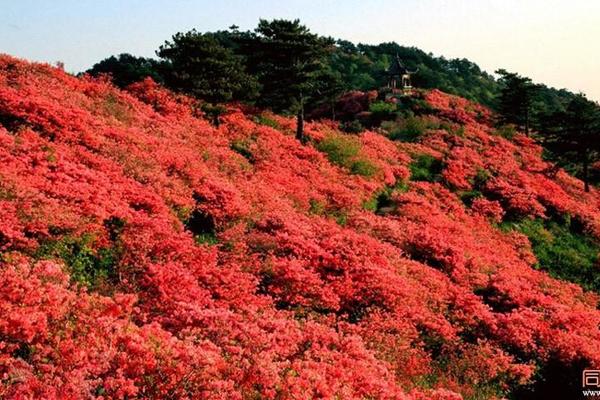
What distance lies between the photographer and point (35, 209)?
12250mm

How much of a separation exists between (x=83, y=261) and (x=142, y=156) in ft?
25.0

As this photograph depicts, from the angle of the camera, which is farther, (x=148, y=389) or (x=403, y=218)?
(x=403, y=218)

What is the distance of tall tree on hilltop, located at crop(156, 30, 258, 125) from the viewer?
101 feet

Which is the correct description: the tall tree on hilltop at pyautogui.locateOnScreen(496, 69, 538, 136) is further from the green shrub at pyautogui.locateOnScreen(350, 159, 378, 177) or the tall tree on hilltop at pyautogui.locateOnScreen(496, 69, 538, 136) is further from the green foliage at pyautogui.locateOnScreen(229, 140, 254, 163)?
the green foliage at pyautogui.locateOnScreen(229, 140, 254, 163)

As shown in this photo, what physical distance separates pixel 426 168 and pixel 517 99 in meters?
24.4

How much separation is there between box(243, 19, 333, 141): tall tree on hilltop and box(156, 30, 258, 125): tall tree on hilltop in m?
2.68

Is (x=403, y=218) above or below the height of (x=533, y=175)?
below

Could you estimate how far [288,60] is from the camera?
112ft

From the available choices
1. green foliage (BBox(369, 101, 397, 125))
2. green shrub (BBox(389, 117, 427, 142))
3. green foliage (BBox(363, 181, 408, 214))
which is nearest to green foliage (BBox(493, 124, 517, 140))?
green shrub (BBox(389, 117, 427, 142))

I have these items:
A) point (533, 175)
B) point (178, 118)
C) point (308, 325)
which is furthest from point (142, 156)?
point (533, 175)

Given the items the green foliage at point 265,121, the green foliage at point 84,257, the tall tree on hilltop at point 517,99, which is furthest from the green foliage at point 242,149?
the tall tree on hilltop at point 517,99

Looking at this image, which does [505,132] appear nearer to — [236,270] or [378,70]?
[236,270]

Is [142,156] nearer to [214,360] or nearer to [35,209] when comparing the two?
[35,209]

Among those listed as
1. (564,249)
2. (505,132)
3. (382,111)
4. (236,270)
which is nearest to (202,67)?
(236,270)
